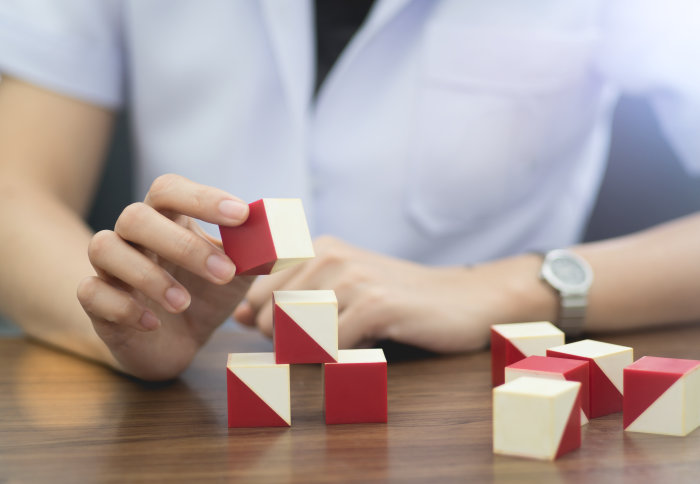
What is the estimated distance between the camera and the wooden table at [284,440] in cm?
56

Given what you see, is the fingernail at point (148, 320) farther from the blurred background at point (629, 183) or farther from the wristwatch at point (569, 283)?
the blurred background at point (629, 183)

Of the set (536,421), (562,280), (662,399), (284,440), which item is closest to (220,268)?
(284,440)

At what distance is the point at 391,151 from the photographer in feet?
4.24

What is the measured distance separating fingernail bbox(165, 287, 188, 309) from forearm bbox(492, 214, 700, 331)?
512 mm

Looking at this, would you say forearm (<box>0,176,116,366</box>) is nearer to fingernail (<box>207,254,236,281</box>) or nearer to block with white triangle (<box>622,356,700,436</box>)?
fingernail (<box>207,254,236,281</box>)

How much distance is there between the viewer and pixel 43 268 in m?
0.99

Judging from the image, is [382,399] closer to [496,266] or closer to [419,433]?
[419,433]

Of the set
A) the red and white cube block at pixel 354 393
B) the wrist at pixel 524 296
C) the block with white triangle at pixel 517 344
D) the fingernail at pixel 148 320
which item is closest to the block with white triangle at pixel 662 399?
the block with white triangle at pixel 517 344

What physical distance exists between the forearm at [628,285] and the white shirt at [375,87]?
30 centimetres

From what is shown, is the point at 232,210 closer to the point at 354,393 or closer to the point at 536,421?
the point at 354,393

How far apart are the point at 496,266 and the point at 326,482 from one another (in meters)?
0.62

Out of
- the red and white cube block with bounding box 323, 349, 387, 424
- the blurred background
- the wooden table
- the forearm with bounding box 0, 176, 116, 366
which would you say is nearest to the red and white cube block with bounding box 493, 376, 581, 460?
the wooden table

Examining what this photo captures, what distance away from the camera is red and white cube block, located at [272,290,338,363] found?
2.22ft

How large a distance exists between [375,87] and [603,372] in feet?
2.47
